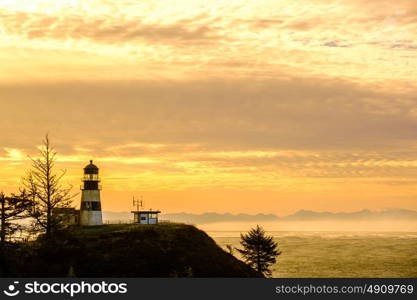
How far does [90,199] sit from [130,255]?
16.8 metres

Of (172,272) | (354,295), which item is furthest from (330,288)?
(172,272)

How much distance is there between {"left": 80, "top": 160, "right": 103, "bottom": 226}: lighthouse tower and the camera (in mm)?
93875

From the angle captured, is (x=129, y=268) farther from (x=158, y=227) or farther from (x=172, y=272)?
(x=158, y=227)

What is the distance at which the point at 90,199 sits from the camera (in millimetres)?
94250

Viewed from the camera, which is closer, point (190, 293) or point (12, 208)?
point (190, 293)

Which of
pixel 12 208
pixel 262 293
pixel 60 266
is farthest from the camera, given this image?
pixel 60 266

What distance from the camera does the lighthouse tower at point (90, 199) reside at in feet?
308

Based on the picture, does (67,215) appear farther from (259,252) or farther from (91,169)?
Result: (259,252)

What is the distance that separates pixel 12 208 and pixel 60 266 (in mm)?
11524

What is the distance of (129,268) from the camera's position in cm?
7775

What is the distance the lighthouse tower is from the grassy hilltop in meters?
3.99

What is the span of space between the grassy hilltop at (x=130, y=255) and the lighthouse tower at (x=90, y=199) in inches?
157

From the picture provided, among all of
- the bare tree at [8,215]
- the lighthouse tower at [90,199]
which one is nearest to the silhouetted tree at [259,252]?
the lighthouse tower at [90,199]

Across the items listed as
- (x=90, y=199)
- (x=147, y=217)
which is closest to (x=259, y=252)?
(x=147, y=217)
